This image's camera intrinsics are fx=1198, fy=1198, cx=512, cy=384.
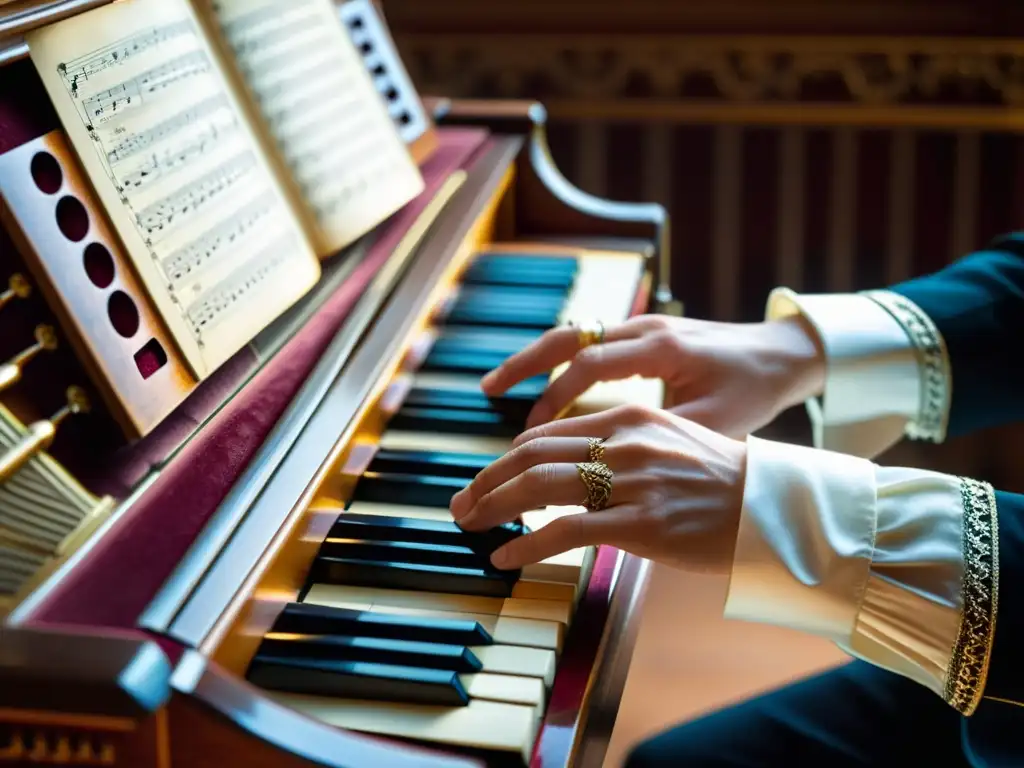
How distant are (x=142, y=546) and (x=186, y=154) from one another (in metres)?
0.45

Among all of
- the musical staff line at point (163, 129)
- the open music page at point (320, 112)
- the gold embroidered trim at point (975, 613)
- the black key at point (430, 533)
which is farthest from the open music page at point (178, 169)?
the gold embroidered trim at point (975, 613)

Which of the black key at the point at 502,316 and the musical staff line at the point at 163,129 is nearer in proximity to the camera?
the musical staff line at the point at 163,129

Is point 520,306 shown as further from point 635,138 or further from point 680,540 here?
point 635,138

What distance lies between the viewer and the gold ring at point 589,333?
4.39 feet

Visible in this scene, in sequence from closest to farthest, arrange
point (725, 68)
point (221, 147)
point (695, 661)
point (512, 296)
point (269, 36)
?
point (221, 147), point (269, 36), point (512, 296), point (695, 661), point (725, 68)

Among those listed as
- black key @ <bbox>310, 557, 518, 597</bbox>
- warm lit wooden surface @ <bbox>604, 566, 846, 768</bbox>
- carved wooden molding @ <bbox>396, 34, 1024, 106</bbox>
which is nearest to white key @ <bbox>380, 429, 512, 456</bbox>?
black key @ <bbox>310, 557, 518, 597</bbox>

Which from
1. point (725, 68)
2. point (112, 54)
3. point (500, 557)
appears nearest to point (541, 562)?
point (500, 557)

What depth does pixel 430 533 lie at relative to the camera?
1.08 meters

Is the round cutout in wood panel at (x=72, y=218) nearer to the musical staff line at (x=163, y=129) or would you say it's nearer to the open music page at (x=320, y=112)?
the musical staff line at (x=163, y=129)

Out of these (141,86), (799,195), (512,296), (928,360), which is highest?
(141,86)

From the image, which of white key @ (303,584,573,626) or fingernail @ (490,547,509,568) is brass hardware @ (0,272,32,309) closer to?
white key @ (303,584,573,626)

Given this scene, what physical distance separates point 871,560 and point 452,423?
1.59ft

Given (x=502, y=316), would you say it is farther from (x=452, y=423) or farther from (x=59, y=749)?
(x=59, y=749)

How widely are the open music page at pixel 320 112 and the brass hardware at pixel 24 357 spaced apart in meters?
0.49
